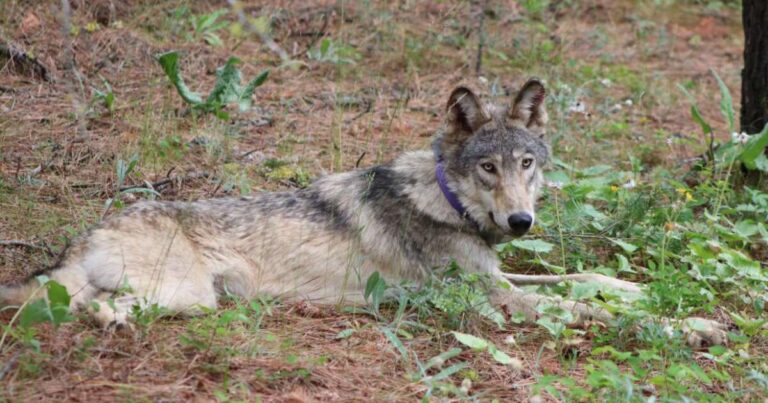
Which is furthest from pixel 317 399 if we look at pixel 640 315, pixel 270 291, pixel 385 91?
Result: pixel 385 91

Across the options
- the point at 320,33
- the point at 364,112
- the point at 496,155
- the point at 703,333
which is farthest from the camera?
the point at 320,33

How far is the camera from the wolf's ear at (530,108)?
5.15m

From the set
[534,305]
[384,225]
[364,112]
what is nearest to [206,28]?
[364,112]

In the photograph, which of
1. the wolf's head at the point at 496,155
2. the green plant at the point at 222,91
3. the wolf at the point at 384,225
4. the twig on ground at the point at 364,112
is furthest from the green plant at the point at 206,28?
the wolf's head at the point at 496,155

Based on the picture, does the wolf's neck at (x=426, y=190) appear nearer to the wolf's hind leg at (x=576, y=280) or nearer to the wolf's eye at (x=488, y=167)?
the wolf's eye at (x=488, y=167)

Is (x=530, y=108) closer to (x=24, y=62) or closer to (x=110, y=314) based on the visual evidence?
(x=110, y=314)

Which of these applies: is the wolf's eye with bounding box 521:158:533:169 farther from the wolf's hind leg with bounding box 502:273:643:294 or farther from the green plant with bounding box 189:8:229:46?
the green plant with bounding box 189:8:229:46

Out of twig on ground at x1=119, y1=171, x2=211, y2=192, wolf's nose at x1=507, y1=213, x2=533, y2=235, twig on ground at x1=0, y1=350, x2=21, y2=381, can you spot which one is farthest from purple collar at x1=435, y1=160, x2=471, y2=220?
twig on ground at x1=0, y1=350, x2=21, y2=381

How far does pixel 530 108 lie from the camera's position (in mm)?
5246

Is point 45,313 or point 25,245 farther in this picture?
point 25,245

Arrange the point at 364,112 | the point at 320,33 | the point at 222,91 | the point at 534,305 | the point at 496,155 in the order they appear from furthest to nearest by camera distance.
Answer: the point at 320,33 < the point at 364,112 < the point at 222,91 < the point at 496,155 < the point at 534,305

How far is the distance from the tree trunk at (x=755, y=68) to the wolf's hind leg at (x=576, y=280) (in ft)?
8.73

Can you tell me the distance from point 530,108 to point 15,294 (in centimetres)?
329

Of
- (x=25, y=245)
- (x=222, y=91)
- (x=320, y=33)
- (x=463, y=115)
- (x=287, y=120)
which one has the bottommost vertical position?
(x=25, y=245)
